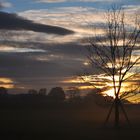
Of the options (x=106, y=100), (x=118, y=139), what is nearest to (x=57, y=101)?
(x=106, y=100)

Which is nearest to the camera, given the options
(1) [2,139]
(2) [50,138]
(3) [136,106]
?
(1) [2,139]

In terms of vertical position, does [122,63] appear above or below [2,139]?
above

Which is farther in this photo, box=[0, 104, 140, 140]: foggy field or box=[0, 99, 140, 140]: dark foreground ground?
box=[0, 104, 140, 140]: foggy field

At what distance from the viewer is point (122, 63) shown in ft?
157

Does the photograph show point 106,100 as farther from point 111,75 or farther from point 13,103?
point 13,103

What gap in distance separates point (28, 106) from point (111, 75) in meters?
56.9

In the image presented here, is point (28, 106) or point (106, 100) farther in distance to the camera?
point (28, 106)

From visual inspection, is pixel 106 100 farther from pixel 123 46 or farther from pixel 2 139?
pixel 2 139

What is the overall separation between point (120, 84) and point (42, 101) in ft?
218

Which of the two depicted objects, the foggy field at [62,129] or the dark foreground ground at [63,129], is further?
the foggy field at [62,129]

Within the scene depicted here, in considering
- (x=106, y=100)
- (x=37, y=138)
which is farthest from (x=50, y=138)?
(x=106, y=100)

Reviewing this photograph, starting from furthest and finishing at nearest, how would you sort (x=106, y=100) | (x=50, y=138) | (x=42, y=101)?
(x=42, y=101) < (x=106, y=100) < (x=50, y=138)

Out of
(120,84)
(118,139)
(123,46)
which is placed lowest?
(118,139)

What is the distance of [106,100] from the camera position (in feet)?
181
